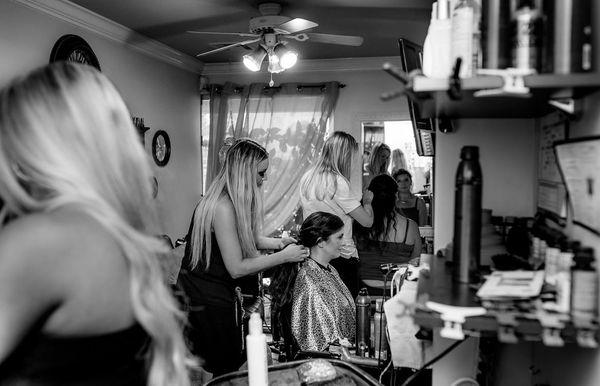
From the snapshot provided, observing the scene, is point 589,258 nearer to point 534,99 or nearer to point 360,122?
point 534,99

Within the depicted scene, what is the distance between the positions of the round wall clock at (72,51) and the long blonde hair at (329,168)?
76.5 inches

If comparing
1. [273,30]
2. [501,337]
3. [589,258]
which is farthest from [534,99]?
[273,30]

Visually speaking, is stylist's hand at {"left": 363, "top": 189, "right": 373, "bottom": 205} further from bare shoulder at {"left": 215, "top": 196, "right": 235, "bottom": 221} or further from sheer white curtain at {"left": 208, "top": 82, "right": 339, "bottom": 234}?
sheer white curtain at {"left": 208, "top": 82, "right": 339, "bottom": 234}

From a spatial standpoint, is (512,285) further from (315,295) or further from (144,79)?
(144,79)

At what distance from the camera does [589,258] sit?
0.84m

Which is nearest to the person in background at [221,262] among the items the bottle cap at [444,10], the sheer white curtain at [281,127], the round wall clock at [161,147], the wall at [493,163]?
the wall at [493,163]

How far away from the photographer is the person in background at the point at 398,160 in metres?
5.64

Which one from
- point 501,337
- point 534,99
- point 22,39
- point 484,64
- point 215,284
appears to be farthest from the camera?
point 22,39

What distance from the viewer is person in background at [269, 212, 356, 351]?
99.9 inches

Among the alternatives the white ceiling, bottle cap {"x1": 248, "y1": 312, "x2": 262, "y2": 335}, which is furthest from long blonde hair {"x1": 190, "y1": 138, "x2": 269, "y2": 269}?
the white ceiling

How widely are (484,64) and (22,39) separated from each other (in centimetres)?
339

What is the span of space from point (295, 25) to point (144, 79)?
79.3 inches

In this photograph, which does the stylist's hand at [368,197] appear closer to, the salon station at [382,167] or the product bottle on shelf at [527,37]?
the salon station at [382,167]

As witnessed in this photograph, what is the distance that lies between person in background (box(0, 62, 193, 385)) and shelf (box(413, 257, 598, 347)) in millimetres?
490
